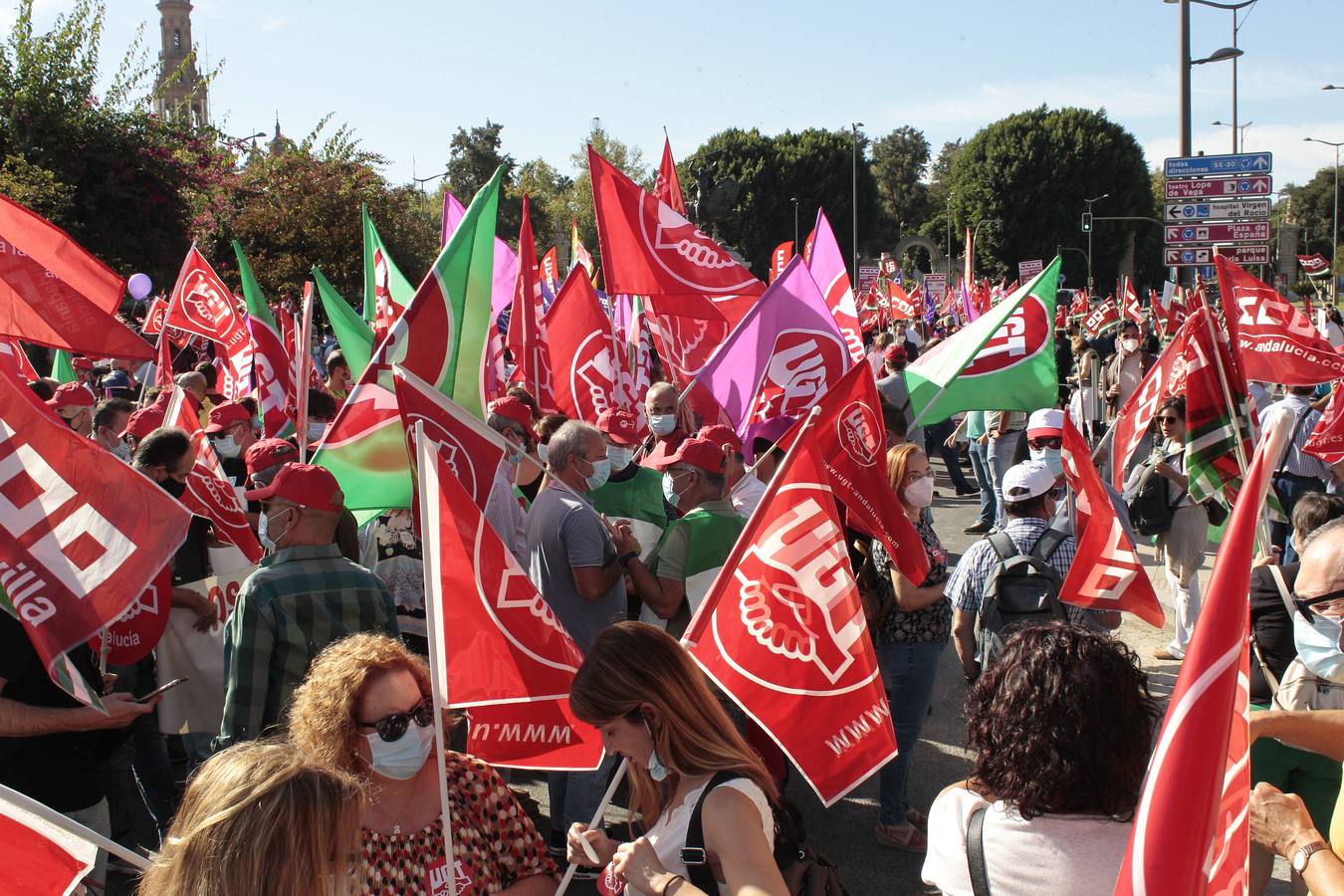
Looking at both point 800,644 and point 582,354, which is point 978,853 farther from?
point 582,354

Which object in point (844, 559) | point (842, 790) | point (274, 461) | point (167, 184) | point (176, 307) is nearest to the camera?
point (842, 790)

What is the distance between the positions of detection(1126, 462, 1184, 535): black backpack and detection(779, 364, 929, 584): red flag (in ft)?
10.5

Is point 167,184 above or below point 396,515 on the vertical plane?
above

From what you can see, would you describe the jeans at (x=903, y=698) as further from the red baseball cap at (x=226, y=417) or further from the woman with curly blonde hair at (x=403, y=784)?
the red baseball cap at (x=226, y=417)

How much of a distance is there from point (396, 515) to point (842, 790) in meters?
3.07

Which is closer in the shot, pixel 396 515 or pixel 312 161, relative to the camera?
pixel 396 515

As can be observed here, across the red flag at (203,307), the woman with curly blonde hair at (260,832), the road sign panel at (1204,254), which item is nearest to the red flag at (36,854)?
Result: the woman with curly blonde hair at (260,832)

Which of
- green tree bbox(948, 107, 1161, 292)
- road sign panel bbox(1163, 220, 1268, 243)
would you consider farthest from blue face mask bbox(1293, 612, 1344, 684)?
green tree bbox(948, 107, 1161, 292)

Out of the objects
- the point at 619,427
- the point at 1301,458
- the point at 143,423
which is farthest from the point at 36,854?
the point at 1301,458

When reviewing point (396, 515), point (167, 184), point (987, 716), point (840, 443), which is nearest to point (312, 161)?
point (167, 184)

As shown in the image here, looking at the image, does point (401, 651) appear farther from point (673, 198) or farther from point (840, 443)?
point (673, 198)

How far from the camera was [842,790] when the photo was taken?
2.95 metres

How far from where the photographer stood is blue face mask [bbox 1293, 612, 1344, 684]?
121 inches

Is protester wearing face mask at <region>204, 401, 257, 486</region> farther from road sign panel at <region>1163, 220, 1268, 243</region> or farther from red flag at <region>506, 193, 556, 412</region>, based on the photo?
road sign panel at <region>1163, 220, 1268, 243</region>
